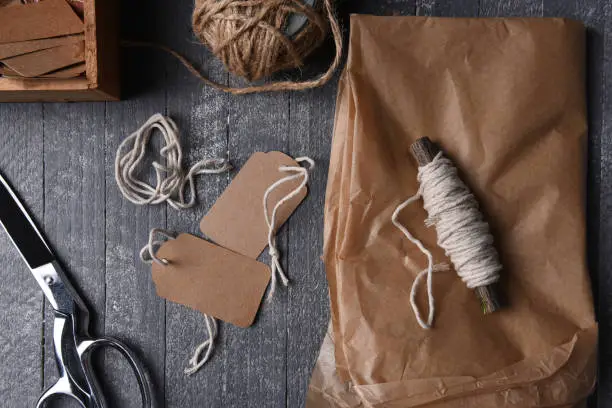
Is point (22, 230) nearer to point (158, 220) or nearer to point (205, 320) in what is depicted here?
point (158, 220)

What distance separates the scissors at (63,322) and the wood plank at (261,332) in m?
0.14

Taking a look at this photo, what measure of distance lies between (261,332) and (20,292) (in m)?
0.39

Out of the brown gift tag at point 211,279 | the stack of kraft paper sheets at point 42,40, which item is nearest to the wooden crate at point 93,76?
the stack of kraft paper sheets at point 42,40

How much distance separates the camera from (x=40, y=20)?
75 cm

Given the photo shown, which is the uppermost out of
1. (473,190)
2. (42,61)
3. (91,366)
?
(42,61)

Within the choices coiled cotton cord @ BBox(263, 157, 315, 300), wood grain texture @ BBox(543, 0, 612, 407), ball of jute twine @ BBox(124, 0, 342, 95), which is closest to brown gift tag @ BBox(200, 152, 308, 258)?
coiled cotton cord @ BBox(263, 157, 315, 300)

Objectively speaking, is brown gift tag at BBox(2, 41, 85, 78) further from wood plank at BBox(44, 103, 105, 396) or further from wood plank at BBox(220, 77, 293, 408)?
wood plank at BBox(220, 77, 293, 408)

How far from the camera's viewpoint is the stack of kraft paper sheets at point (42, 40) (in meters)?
0.74

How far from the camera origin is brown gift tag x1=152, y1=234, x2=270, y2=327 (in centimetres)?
82

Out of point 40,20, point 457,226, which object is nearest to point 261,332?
point 457,226

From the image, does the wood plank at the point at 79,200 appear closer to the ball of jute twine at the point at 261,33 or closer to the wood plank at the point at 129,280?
the wood plank at the point at 129,280

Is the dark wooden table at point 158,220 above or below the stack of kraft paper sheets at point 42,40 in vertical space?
below

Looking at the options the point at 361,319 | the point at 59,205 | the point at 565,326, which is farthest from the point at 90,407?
the point at 565,326

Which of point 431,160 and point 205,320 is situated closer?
point 431,160
